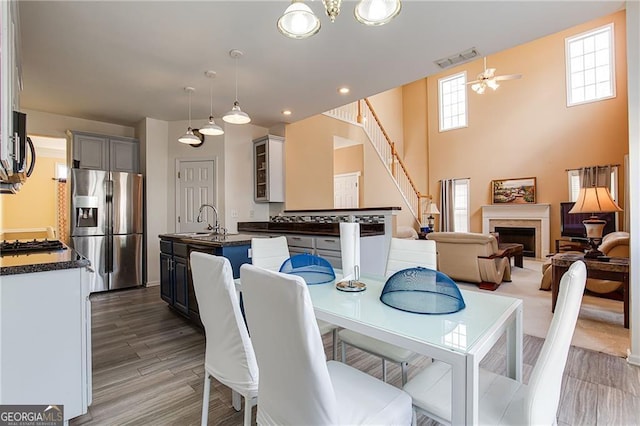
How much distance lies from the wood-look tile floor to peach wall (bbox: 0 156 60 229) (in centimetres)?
519

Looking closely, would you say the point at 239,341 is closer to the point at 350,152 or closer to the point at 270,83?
the point at 270,83

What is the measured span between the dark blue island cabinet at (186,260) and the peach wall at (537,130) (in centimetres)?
733

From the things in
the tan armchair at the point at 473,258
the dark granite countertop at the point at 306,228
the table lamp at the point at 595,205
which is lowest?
the tan armchair at the point at 473,258

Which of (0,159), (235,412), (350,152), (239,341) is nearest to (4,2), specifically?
(0,159)

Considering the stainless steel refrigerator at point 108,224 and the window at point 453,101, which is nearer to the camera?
the stainless steel refrigerator at point 108,224

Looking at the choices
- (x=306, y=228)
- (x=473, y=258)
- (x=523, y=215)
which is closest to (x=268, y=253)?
(x=306, y=228)

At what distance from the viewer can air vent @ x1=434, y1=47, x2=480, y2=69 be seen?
9.24 ft

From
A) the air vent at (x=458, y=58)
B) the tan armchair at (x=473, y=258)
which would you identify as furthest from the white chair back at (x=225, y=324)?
the tan armchair at (x=473, y=258)

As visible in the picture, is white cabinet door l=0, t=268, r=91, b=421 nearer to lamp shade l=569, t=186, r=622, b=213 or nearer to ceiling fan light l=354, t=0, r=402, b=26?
ceiling fan light l=354, t=0, r=402, b=26

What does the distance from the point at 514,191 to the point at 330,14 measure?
7765mm

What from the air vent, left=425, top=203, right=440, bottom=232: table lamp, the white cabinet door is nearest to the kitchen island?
the white cabinet door

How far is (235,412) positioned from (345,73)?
315cm

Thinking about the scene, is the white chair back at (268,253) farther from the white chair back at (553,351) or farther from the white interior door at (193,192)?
the white interior door at (193,192)

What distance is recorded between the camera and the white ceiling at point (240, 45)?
2200mm
